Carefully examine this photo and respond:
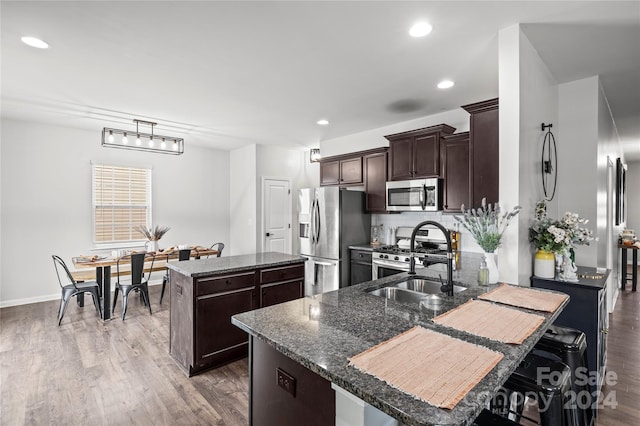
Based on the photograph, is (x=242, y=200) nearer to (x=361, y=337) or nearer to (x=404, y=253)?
(x=404, y=253)

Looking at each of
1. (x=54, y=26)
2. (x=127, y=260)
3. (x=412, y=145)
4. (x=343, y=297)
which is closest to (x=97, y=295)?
(x=127, y=260)

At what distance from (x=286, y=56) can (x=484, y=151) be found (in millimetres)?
1872

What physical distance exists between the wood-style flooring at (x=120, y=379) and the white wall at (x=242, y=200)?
2.69 metres

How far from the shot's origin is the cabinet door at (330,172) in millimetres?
5359

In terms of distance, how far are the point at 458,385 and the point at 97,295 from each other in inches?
180

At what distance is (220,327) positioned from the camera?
9.37 ft

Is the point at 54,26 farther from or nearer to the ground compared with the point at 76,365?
farther from the ground

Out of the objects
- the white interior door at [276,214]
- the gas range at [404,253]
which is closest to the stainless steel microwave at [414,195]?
the gas range at [404,253]

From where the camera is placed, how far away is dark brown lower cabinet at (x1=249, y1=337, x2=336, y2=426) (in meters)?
1.22

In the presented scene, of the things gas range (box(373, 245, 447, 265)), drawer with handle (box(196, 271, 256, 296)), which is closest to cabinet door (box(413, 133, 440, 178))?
gas range (box(373, 245, 447, 265))

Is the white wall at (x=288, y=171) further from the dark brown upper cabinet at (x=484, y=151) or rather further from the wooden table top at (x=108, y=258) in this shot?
the dark brown upper cabinet at (x=484, y=151)

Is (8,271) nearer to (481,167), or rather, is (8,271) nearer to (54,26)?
(54,26)

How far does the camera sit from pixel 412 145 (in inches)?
165

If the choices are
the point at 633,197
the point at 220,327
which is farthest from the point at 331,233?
the point at 633,197
